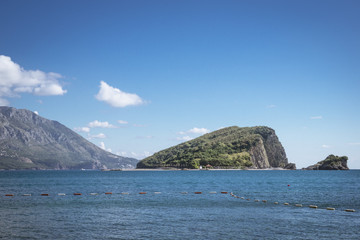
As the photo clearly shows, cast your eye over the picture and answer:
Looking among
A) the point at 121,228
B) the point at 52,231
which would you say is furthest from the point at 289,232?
the point at 52,231

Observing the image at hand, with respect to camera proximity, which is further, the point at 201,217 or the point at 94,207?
the point at 94,207

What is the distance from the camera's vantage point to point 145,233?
118 ft

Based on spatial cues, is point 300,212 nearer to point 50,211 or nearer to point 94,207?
point 94,207

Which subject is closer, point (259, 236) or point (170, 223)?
point (259, 236)

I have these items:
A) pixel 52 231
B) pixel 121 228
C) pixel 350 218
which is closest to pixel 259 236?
pixel 121 228

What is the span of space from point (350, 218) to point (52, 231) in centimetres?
4167

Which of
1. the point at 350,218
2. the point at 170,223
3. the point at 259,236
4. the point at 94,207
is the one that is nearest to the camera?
the point at 259,236

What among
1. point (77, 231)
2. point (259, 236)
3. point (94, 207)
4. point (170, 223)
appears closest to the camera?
point (259, 236)

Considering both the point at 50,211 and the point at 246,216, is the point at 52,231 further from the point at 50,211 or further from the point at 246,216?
the point at 246,216

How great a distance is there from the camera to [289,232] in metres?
36.8

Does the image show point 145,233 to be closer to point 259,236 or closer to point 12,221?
point 259,236

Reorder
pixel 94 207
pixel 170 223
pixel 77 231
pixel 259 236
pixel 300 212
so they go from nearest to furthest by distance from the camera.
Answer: pixel 259 236
pixel 77 231
pixel 170 223
pixel 300 212
pixel 94 207

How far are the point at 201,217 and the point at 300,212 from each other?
17.8 metres

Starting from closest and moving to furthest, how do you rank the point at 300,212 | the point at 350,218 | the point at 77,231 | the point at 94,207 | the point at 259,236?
1. the point at 259,236
2. the point at 77,231
3. the point at 350,218
4. the point at 300,212
5. the point at 94,207
